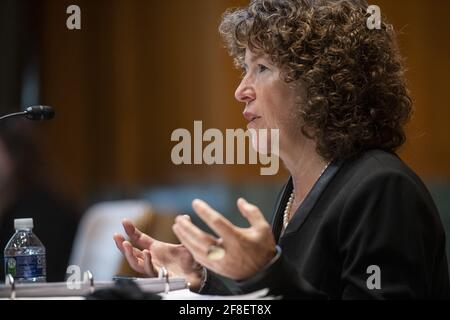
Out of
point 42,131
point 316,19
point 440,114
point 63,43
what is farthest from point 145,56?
point 440,114

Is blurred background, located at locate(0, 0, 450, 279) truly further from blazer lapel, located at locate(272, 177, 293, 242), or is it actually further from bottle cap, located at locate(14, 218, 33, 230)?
bottle cap, located at locate(14, 218, 33, 230)

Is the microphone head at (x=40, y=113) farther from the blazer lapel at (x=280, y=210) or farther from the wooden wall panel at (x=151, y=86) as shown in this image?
the blazer lapel at (x=280, y=210)

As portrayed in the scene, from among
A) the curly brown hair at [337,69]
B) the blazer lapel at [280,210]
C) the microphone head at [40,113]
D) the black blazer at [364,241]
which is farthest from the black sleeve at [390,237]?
the microphone head at [40,113]

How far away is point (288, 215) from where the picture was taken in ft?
5.44

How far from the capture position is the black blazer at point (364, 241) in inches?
49.2

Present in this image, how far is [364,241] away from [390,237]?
0.05 m

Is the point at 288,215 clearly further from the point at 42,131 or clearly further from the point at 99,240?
the point at 99,240

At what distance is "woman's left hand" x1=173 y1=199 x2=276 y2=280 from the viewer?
1.11 m

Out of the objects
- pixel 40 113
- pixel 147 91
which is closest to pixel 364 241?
pixel 40 113

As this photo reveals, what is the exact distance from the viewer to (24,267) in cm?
158

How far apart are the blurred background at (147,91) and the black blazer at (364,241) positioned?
46 cm

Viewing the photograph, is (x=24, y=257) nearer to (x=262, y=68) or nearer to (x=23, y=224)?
(x=23, y=224)

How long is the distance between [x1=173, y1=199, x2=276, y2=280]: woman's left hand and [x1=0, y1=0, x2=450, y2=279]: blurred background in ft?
2.22

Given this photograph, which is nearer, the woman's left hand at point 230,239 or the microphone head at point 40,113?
Answer: the woman's left hand at point 230,239
